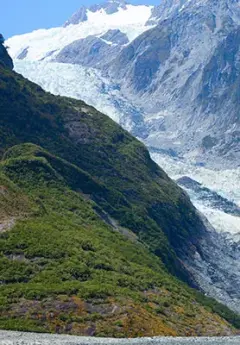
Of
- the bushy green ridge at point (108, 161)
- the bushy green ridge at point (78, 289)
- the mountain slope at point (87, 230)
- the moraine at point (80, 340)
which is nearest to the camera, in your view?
the moraine at point (80, 340)

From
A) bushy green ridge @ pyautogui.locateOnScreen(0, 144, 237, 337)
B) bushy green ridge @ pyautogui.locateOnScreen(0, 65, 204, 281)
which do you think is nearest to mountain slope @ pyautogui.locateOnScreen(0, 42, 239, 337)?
bushy green ridge @ pyautogui.locateOnScreen(0, 144, 237, 337)

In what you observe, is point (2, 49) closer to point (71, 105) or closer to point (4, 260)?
point (71, 105)

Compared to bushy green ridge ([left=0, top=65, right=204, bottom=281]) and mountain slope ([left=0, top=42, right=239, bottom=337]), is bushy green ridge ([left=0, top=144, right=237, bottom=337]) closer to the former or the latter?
mountain slope ([left=0, top=42, right=239, bottom=337])

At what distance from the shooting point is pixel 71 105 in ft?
426

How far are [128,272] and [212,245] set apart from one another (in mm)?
68244

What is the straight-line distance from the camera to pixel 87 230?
70750mm

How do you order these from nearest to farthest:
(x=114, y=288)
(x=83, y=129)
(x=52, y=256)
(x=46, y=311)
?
(x=46, y=311) → (x=114, y=288) → (x=52, y=256) → (x=83, y=129)

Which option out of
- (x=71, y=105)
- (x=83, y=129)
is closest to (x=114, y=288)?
(x=83, y=129)

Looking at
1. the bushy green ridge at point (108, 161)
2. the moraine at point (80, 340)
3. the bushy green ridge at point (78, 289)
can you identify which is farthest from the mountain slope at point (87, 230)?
the moraine at point (80, 340)

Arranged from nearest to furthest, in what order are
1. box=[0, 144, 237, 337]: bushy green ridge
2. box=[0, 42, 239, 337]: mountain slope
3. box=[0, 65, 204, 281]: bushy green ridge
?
box=[0, 144, 237, 337]: bushy green ridge, box=[0, 42, 239, 337]: mountain slope, box=[0, 65, 204, 281]: bushy green ridge

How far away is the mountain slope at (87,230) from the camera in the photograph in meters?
45.0

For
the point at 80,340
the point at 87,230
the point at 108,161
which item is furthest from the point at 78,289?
the point at 108,161

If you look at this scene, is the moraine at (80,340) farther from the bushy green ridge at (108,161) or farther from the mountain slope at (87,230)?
the bushy green ridge at (108,161)

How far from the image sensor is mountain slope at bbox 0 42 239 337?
45.0 m
